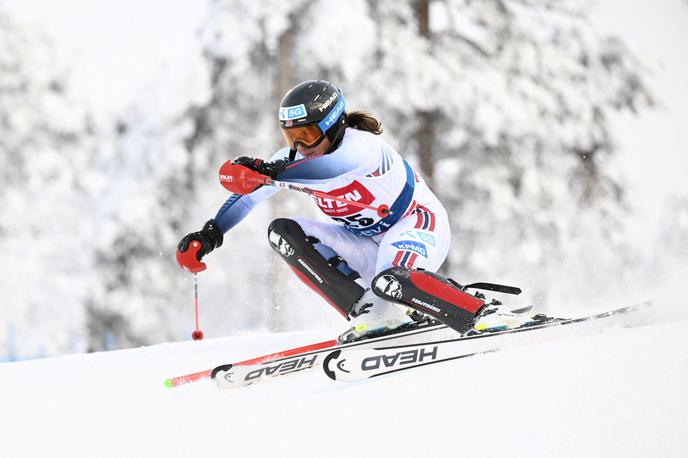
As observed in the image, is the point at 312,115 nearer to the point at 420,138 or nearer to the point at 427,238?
the point at 427,238

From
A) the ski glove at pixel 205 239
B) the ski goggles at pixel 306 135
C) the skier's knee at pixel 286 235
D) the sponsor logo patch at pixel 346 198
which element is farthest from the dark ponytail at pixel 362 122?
the ski glove at pixel 205 239

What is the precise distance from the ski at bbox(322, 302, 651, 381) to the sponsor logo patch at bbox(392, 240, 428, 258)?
57cm

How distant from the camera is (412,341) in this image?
4.27 meters

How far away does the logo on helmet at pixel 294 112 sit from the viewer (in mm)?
4090

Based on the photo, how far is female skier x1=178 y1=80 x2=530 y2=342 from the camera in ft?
12.8

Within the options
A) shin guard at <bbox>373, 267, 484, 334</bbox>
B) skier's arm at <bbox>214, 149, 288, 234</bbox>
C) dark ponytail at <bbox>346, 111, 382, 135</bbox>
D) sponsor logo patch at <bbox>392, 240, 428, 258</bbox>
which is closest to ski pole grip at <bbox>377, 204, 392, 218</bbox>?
sponsor logo patch at <bbox>392, 240, 428, 258</bbox>

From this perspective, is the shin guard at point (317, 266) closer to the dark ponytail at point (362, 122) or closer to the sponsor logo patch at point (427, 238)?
the sponsor logo patch at point (427, 238)

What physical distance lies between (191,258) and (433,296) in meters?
1.53

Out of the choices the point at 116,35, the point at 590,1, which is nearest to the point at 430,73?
the point at 590,1

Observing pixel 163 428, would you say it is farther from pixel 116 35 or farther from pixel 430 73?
pixel 116 35

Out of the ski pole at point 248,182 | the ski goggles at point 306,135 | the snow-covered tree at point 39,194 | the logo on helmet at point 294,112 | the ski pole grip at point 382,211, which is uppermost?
the logo on helmet at point 294,112

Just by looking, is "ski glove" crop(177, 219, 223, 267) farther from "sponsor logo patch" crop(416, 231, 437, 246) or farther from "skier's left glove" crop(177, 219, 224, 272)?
"sponsor logo patch" crop(416, 231, 437, 246)

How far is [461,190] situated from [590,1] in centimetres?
373

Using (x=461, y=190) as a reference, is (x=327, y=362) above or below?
above
